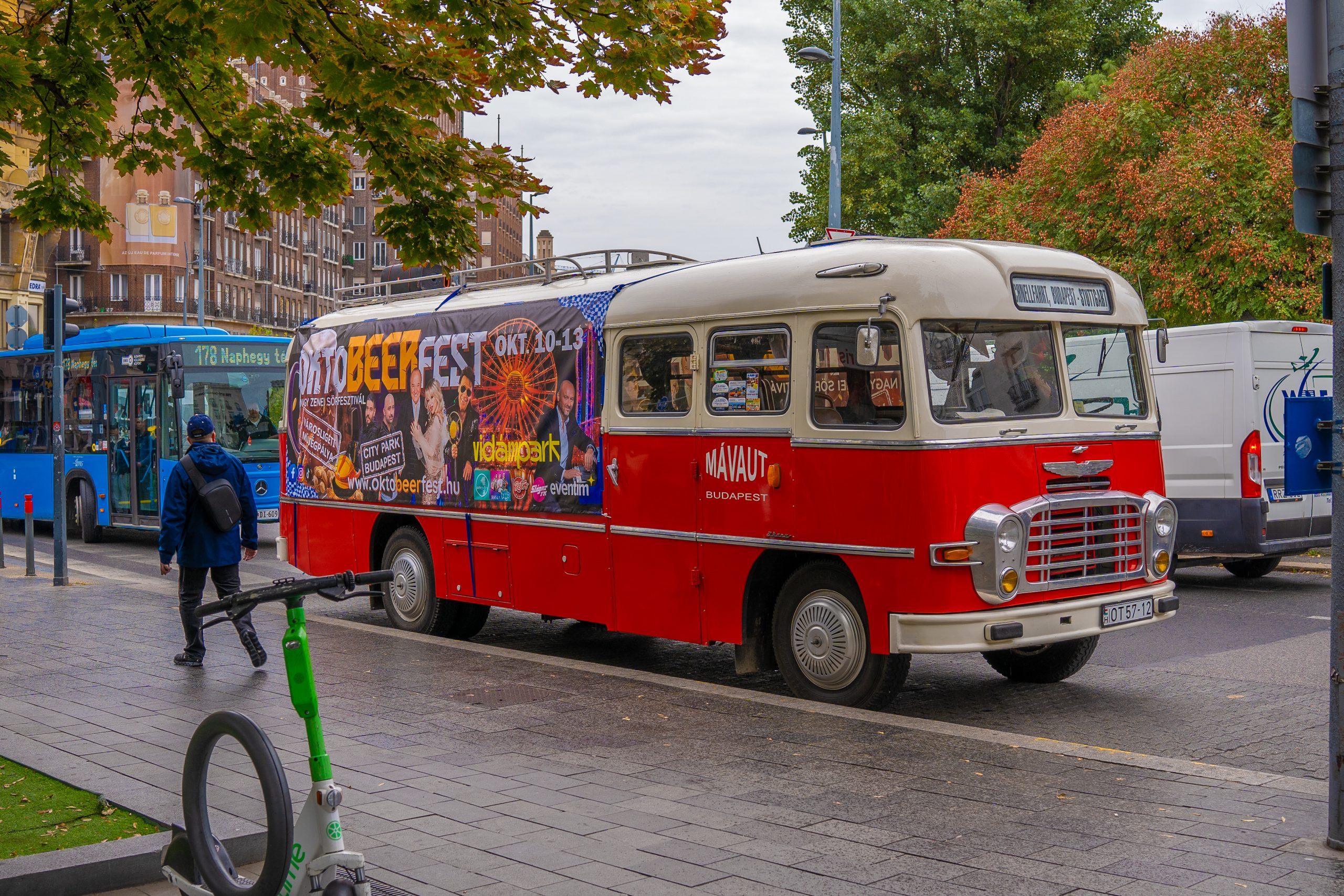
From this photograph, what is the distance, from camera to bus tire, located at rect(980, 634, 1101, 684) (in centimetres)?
944

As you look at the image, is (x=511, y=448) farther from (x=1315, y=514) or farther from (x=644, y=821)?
(x=1315, y=514)

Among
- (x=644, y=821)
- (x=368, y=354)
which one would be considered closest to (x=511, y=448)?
(x=368, y=354)

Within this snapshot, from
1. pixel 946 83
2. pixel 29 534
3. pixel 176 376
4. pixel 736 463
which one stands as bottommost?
pixel 29 534

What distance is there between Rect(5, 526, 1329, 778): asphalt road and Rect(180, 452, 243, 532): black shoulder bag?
1.25 metres

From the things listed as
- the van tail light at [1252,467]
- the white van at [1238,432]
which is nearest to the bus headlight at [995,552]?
the white van at [1238,432]

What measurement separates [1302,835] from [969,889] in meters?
1.60

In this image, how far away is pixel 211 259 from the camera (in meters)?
90.6

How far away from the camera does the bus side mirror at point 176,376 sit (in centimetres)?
2120

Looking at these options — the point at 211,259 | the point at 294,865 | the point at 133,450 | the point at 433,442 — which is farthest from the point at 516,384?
the point at 211,259

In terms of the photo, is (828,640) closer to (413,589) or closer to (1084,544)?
(1084,544)

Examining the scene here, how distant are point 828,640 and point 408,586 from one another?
15.8ft

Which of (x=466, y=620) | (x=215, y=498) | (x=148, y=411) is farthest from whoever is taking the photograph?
(x=148, y=411)

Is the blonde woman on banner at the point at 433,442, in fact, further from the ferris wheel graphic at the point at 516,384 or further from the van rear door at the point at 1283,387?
the van rear door at the point at 1283,387

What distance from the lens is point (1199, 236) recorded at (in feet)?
77.2
